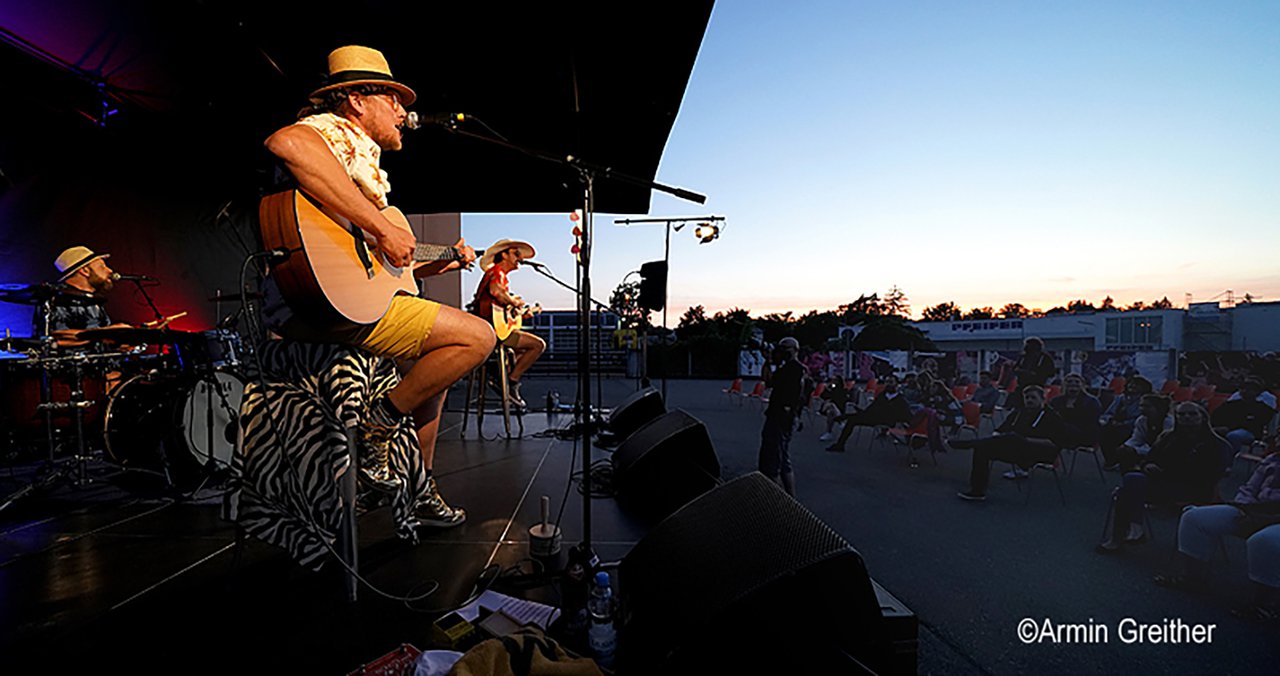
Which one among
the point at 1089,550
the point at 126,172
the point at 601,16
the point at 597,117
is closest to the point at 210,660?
the point at 601,16

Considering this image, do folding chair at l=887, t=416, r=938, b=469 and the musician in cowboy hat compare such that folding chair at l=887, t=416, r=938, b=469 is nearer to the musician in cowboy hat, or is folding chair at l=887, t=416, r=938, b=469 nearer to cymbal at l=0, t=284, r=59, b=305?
the musician in cowboy hat

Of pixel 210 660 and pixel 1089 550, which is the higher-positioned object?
pixel 210 660

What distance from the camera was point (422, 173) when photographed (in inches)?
224

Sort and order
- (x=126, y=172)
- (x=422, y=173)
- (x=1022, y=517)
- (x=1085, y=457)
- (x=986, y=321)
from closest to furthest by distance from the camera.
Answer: (x=1022, y=517)
(x=126, y=172)
(x=422, y=173)
(x=1085, y=457)
(x=986, y=321)

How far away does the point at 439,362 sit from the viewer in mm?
2018

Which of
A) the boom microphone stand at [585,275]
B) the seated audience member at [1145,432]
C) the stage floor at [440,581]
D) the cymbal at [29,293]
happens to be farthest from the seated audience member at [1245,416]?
the cymbal at [29,293]

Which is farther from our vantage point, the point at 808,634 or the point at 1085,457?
the point at 1085,457

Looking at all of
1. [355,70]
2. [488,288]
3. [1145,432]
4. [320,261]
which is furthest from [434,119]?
[1145,432]

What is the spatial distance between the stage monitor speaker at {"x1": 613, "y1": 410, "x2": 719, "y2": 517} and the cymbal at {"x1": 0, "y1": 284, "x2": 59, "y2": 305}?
14.2ft

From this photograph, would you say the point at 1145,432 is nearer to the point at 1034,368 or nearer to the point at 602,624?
the point at 1034,368

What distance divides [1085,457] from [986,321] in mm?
26407

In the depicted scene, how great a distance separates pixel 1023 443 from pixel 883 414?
2.07m

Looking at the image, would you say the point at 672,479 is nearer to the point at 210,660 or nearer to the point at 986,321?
the point at 210,660

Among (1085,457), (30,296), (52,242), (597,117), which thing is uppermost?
(597,117)
